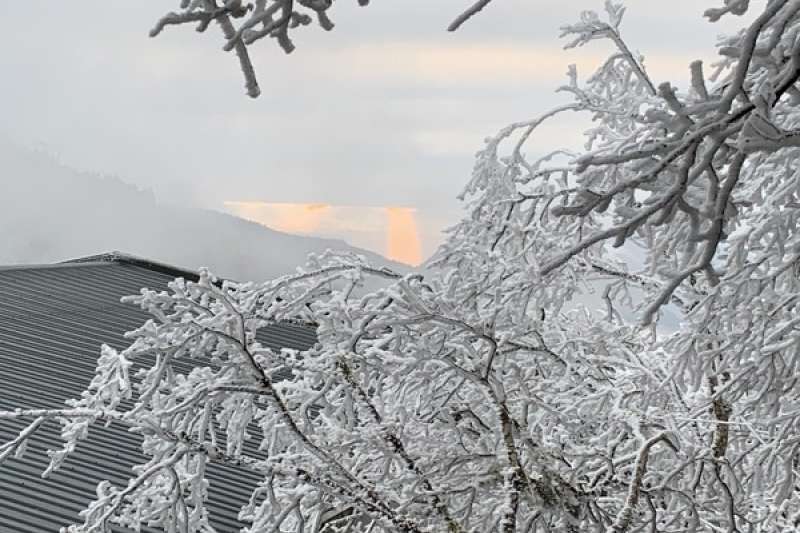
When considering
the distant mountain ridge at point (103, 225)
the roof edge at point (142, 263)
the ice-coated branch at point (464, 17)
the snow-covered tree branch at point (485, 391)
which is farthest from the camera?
the distant mountain ridge at point (103, 225)

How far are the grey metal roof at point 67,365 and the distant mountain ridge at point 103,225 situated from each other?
34.5 meters

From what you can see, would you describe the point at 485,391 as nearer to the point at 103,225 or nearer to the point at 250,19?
the point at 250,19

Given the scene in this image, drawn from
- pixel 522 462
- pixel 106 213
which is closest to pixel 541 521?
pixel 522 462

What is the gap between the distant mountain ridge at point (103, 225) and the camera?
52219 mm

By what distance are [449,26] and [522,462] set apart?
3.73 meters

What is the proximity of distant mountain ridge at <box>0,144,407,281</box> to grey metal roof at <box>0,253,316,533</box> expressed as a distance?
34492 mm

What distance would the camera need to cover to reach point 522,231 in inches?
264

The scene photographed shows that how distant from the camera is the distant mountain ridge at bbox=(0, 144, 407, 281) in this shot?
52219mm

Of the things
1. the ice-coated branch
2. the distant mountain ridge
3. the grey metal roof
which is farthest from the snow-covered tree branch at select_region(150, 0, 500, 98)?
the distant mountain ridge

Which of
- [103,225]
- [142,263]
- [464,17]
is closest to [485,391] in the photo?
[464,17]

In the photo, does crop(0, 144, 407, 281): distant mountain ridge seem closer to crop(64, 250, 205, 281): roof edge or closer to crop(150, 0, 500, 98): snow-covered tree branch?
crop(64, 250, 205, 281): roof edge

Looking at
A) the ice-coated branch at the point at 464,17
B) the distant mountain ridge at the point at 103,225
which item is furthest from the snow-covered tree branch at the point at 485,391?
the distant mountain ridge at the point at 103,225

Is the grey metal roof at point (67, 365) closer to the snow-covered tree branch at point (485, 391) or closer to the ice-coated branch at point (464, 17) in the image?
the snow-covered tree branch at point (485, 391)

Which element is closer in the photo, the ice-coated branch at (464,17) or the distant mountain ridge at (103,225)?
the ice-coated branch at (464,17)
